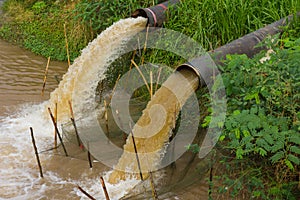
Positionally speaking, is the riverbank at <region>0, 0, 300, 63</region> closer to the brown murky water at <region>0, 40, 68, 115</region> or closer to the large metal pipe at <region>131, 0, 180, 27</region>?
the large metal pipe at <region>131, 0, 180, 27</region>

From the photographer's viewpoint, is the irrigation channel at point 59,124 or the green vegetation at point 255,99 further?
the irrigation channel at point 59,124

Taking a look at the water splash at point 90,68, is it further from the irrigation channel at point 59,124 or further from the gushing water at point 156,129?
the gushing water at point 156,129

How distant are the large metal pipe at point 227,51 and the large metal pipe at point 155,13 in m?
1.51

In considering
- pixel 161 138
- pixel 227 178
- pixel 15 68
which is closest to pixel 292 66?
pixel 227 178

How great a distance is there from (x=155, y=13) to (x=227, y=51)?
174cm

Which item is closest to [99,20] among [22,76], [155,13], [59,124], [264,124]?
[155,13]

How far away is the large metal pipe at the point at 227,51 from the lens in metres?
4.20

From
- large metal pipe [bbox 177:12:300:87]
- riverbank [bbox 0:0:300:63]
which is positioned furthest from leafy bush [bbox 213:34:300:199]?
riverbank [bbox 0:0:300:63]

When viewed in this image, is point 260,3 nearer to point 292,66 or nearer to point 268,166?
point 292,66

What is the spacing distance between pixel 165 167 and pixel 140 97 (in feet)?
5.28

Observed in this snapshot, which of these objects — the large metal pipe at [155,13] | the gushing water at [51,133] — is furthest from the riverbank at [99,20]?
the gushing water at [51,133]

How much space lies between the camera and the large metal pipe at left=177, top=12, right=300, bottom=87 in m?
4.20

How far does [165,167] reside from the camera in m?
4.32

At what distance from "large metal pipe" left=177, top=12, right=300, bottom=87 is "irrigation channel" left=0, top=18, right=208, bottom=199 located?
10 centimetres
